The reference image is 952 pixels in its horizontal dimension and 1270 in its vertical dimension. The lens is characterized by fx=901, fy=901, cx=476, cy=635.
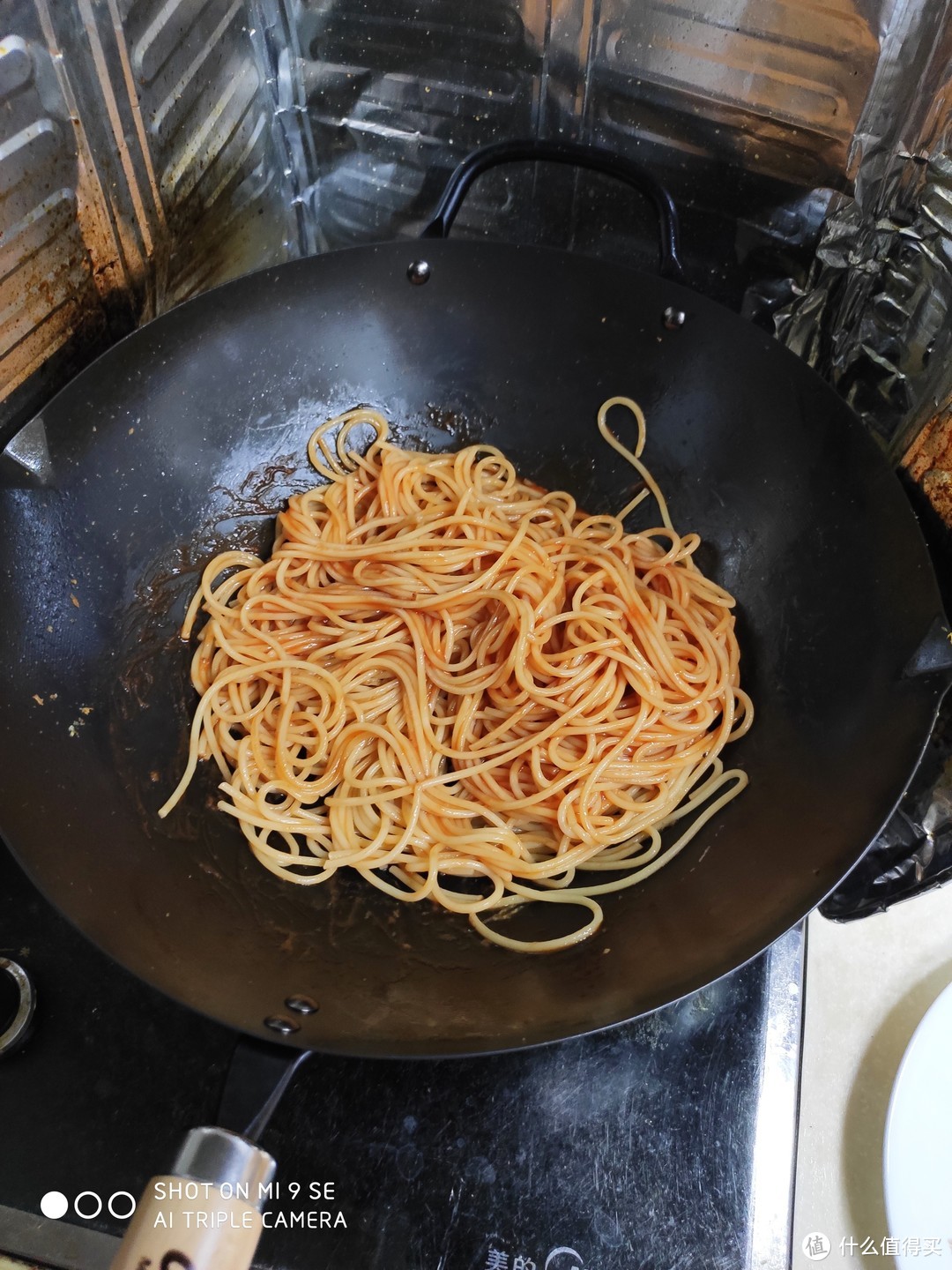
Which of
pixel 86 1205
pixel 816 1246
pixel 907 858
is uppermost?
pixel 86 1205

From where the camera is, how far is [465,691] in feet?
6.31

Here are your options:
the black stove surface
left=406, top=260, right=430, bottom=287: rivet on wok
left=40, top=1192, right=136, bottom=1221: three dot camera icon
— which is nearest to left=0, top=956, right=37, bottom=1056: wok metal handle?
the black stove surface

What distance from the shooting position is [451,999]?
1.45m

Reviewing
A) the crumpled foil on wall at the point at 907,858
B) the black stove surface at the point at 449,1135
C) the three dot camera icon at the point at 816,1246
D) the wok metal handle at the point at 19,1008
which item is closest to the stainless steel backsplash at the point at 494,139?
the crumpled foil on wall at the point at 907,858

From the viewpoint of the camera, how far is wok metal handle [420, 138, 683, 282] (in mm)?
2029

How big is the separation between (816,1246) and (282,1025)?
3.71 ft

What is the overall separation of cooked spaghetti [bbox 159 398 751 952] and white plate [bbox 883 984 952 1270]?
0.57 meters

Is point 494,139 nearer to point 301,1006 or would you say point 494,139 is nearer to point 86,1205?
point 301,1006

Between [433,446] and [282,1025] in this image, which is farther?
[433,446]

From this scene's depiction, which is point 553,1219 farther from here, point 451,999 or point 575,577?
point 575,577

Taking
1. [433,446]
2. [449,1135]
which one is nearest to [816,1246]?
[449,1135]

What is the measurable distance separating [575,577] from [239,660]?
0.76 m

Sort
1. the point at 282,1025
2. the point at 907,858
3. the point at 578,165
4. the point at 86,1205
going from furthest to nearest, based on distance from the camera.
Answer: the point at 578,165, the point at 907,858, the point at 86,1205, the point at 282,1025

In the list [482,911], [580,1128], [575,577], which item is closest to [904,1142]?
[580,1128]
